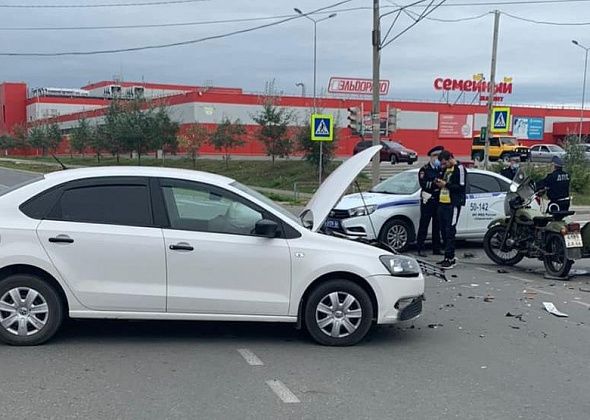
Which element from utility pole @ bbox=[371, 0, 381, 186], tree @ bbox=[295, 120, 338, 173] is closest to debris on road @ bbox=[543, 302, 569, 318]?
utility pole @ bbox=[371, 0, 381, 186]

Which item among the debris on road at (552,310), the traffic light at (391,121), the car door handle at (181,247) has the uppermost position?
the traffic light at (391,121)

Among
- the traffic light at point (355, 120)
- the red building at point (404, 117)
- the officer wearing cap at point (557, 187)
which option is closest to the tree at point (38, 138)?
the red building at point (404, 117)

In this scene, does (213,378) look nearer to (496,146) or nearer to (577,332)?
(577,332)

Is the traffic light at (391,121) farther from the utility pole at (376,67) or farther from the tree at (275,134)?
the tree at (275,134)

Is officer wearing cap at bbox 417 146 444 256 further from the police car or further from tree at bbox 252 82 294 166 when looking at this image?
tree at bbox 252 82 294 166

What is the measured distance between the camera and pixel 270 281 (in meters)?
5.82

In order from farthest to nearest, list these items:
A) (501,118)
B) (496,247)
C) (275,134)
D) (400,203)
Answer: (275,134)
(501,118)
(400,203)
(496,247)

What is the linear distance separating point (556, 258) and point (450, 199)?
1.83 metres

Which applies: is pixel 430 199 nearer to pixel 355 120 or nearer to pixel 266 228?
pixel 266 228

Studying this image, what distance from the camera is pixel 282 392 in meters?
4.77

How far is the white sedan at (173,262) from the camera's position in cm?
567

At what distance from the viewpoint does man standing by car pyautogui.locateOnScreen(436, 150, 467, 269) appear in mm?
10516

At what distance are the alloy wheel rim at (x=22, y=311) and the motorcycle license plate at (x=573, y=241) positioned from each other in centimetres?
709

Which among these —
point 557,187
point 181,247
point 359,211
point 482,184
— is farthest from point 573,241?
point 181,247
